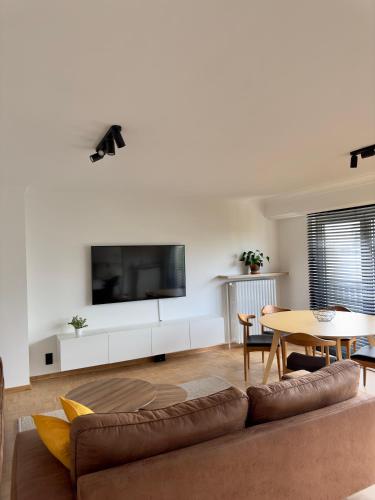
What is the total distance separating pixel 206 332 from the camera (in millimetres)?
4918

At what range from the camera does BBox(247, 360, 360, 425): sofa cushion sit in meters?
1.55

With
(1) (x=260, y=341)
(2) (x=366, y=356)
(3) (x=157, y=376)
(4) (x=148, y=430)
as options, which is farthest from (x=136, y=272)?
(4) (x=148, y=430)

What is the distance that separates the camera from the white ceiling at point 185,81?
127 centimetres

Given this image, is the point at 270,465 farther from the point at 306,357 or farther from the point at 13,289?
the point at 13,289

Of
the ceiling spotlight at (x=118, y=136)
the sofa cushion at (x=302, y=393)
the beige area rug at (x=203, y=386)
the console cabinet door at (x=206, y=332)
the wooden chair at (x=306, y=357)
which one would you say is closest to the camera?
the sofa cushion at (x=302, y=393)

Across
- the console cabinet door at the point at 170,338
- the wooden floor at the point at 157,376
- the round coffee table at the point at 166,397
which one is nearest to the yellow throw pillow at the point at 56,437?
the round coffee table at the point at 166,397

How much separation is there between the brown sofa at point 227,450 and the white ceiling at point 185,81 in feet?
4.95

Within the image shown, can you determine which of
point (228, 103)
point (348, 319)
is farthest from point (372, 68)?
point (348, 319)

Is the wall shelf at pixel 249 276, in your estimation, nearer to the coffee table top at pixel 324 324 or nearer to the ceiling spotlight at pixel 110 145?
the coffee table top at pixel 324 324

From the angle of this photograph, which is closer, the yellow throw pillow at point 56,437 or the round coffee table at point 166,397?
the yellow throw pillow at point 56,437

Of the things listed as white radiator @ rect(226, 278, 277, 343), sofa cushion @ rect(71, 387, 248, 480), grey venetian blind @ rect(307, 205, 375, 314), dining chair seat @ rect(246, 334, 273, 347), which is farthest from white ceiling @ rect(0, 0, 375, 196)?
white radiator @ rect(226, 278, 277, 343)

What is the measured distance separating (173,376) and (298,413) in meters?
2.83

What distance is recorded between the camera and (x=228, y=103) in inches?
79.9

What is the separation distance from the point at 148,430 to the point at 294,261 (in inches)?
191
